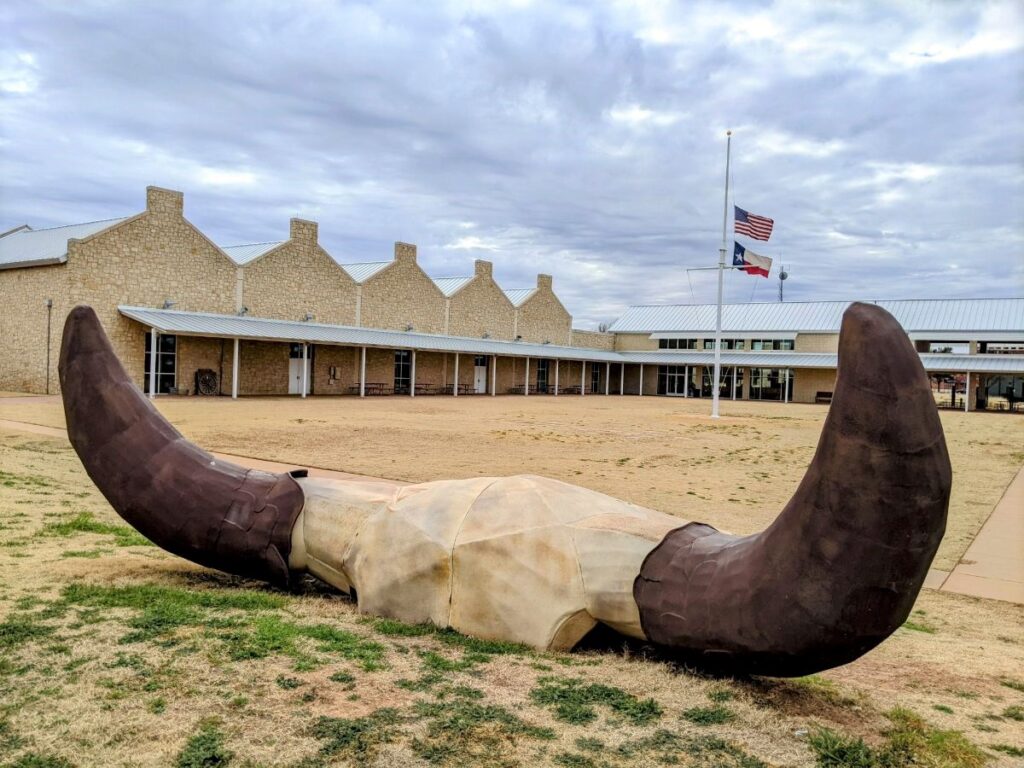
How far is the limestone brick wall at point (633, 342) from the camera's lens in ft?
191

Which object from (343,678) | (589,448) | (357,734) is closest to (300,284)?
(589,448)

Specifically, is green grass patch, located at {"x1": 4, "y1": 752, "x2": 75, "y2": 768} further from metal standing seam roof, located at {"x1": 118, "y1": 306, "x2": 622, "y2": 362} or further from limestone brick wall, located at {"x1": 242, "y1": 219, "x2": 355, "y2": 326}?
limestone brick wall, located at {"x1": 242, "y1": 219, "x2": 355, "y2": 326}

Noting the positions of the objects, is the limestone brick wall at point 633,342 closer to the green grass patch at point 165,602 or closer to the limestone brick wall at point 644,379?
the limestone brick wall at point 644,379

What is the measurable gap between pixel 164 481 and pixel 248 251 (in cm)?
3367

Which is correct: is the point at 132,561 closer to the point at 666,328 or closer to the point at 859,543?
the point at 859,543

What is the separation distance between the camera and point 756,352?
169 ft

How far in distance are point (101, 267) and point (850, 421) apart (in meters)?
30.5

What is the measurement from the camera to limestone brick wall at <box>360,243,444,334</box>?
4088 centimetres

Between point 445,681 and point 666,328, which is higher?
point 666,328

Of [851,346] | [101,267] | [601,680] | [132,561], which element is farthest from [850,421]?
[101,267]

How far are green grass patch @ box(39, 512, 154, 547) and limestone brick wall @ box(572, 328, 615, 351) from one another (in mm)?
50087

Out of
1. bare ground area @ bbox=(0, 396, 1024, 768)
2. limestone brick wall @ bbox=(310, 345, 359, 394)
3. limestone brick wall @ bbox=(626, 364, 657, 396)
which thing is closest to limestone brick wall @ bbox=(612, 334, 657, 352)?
limestone brick wall @ bbox=(626, 364, 657, 396)

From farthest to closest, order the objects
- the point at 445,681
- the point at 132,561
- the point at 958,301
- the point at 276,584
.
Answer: the point at 958,301, the point at 132,561, the point at 276,584, the point at 445,681

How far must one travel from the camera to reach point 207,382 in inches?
1248
